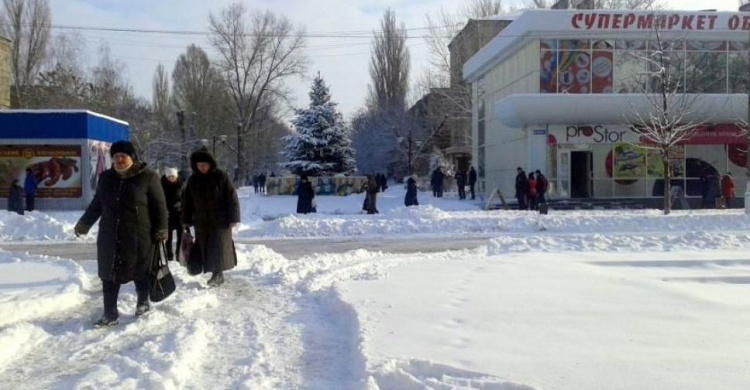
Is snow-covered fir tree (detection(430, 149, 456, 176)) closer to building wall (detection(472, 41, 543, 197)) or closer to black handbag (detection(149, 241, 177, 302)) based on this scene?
building wall (detection(472, 41, 543, 197))

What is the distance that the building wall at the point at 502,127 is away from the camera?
32.3 metres

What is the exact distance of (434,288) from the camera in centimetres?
866

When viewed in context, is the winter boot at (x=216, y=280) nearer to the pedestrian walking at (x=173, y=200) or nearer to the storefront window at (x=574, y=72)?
the pedestrian walking at (x=173, y=200)

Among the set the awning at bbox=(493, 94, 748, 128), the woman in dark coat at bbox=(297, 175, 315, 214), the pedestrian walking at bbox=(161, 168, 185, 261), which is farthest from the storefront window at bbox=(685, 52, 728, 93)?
the pedestrian walking at bbox=(161, 168, 185, 261)

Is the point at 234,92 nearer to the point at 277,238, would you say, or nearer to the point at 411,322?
the point at 277,238

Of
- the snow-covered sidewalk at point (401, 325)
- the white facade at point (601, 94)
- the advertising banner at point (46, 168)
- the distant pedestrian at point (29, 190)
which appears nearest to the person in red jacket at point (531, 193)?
the white facade at point (601, 94)

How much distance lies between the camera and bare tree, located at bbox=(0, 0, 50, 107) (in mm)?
56531

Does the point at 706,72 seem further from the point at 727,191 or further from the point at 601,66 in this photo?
the point at 727,191

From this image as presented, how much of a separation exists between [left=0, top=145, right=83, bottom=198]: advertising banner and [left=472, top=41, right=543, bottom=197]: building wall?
18742 mm

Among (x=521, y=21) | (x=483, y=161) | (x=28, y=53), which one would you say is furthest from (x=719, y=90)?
(x=28, y=53)

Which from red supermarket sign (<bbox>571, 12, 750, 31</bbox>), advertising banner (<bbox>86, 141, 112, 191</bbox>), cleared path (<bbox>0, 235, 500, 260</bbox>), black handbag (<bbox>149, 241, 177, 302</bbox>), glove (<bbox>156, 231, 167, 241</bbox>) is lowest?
cleared path (<bbox>0, 235, 500, 260</bbox>)

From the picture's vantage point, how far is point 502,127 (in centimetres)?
3656

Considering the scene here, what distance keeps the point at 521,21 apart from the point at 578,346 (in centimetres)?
2766

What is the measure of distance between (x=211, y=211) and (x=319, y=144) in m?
36.0
